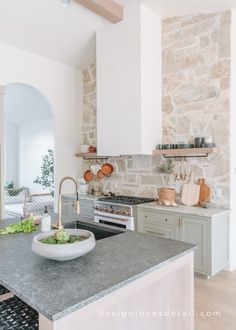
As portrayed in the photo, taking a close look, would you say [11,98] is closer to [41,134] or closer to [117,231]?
[41,134]

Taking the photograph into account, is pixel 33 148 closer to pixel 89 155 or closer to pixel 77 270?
pixel 89 155

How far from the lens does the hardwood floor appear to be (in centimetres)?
248

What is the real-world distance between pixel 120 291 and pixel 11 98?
710 cm

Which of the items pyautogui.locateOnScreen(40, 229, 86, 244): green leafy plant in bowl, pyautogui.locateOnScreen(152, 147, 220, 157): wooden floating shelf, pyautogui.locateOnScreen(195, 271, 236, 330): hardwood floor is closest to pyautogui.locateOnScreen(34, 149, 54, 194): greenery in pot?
pyautogui.locateOnScreen(152, 147, 220, 157): wooden floating shelf

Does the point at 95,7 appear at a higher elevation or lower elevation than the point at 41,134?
higher

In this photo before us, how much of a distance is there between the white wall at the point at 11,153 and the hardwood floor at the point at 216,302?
7902 mm

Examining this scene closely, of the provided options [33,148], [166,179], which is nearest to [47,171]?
[33,148]

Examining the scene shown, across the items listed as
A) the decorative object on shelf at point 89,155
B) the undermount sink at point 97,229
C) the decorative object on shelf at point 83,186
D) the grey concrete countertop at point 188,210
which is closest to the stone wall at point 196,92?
the grey concrete countertop at point 188,210

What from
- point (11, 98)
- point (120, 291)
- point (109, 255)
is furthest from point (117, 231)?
point (11, 98)

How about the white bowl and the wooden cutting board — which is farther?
the wooden cutting board

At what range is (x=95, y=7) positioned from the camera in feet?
12.5

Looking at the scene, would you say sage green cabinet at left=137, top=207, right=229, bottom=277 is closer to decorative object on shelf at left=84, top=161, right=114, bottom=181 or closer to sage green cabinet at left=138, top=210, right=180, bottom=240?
sage green cabinet at left=138, top=210, right=180, bottom=240

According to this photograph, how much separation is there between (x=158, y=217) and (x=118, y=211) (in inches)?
25.7

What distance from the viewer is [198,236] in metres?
3.36
